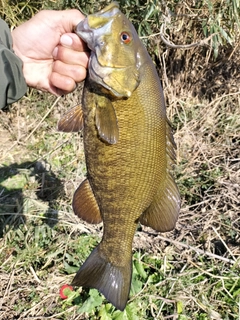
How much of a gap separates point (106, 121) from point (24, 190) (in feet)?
7.67

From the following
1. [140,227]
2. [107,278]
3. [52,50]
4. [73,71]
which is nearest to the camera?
[73,71]

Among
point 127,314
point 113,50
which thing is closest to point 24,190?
point 127,314

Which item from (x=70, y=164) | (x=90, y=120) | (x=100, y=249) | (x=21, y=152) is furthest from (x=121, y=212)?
(x=21, y=152)

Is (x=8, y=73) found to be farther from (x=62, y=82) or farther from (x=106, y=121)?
(x=106, y=121)

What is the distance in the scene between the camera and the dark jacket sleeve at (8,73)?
7.14 ft

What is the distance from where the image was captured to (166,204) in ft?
6.57

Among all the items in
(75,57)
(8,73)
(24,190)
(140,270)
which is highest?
(75,57)

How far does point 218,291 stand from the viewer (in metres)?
2.85

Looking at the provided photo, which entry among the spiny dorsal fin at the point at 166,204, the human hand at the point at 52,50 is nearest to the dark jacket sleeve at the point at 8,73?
the human hand at the point at 52,50

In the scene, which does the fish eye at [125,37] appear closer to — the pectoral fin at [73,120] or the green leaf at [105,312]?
the pectoral fin at [73,120]

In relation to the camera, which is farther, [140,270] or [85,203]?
[140,270]

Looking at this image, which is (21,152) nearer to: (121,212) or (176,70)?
(176,70)

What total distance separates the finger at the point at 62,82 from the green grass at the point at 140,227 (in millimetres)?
1393

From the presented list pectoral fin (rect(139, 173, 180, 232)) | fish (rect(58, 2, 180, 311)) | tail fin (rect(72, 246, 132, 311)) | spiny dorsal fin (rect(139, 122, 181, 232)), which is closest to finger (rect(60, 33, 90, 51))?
fish (rect(58, 2, 180, 311))
